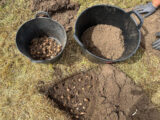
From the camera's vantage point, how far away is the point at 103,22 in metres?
2.00

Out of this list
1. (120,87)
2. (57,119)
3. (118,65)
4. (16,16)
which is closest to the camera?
(57,119)

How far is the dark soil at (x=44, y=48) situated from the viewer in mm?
1820

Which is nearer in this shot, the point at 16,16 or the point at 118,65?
the point at 118,65

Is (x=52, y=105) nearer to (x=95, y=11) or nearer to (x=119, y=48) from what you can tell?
(x=119, y=48)

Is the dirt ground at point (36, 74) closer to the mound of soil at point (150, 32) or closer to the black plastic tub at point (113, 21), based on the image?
the mound of soil at point (150, 32)

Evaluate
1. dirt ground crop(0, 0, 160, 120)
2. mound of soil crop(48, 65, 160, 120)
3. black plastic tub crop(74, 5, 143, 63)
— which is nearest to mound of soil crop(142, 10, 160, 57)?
dirt ground crop(0, 0, 160, 120)

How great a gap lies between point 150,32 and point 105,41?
71cm

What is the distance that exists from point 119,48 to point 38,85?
3.78 ft

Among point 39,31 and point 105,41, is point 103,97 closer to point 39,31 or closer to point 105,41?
point 105,41

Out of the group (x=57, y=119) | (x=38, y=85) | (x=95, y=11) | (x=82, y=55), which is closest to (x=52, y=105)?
(x=57, y=119)

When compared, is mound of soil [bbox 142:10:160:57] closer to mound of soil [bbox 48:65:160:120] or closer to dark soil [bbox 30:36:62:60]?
mound of soil [bbox 48:65:160:120]

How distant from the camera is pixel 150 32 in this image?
2002 millimetres

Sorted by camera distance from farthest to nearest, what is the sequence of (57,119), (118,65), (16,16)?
(16,16) → (118,65) → (57,119)

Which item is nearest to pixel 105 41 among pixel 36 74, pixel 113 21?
pixel 113 21
